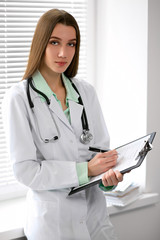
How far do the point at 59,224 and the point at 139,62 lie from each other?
1082 mm

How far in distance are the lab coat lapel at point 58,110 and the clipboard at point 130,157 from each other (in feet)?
0.56

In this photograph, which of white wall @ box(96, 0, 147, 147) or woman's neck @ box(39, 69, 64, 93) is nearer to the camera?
woman's neck @ box(39, 69, 64, 93)

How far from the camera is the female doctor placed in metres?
1.63

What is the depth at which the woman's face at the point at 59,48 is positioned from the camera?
168 centimetres

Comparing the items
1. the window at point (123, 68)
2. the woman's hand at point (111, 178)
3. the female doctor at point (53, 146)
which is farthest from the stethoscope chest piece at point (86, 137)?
the window at point (123, 68)

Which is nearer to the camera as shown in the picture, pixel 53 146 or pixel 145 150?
pixel 145 150

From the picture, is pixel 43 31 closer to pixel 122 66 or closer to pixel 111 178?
pixel 111 178

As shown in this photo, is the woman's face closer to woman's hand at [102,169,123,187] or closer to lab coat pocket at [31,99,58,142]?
lab coat pocket at [31,99,58,142]

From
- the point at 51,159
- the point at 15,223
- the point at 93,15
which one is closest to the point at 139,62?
the point at 93,15

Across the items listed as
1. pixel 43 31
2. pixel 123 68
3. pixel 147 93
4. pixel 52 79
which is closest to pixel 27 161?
pixel 52 79

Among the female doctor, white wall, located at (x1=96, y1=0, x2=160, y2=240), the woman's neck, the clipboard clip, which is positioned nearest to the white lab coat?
the female doctor

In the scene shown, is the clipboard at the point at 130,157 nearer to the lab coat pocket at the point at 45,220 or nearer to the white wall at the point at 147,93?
the lab coat pocket at the point at 45,220

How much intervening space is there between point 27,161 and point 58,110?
28 centimetres

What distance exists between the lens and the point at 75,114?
5.86 ft
